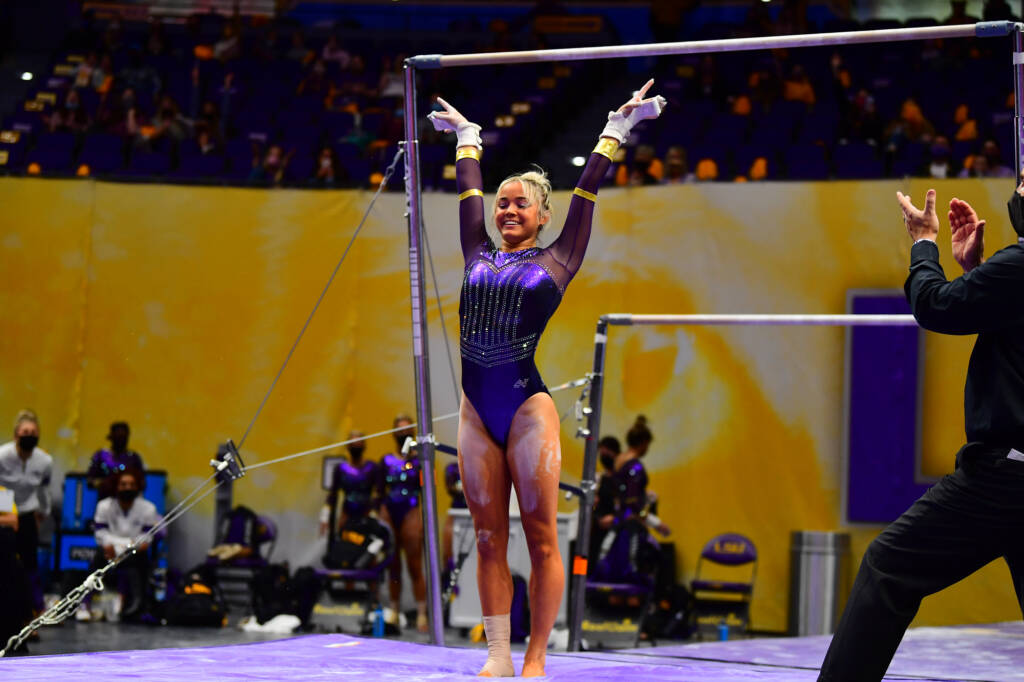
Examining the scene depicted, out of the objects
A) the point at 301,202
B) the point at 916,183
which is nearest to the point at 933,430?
the point at 916,183

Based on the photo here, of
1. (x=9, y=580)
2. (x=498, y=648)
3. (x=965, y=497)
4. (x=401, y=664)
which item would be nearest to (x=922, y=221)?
(x=965, y=497)

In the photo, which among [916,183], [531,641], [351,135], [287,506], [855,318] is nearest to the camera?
[531,641]

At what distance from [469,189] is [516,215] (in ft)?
0.76

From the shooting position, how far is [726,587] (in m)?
8.75

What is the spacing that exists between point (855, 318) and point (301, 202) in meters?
5.58

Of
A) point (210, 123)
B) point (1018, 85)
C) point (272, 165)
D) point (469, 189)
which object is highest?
point (210, 123)

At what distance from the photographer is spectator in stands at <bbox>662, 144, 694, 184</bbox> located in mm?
9789

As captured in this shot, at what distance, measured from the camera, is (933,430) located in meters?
8.66

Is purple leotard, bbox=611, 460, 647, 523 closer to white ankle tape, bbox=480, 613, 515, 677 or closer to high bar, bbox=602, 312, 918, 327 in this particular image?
high bar, bbox=602, 312, 918, 327

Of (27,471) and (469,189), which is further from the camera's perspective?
(27,471)

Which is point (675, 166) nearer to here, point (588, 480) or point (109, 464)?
point (588, 480)

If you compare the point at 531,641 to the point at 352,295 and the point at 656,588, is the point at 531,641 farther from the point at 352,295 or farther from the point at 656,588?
the point at 352,295

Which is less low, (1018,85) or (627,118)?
(1018,85)

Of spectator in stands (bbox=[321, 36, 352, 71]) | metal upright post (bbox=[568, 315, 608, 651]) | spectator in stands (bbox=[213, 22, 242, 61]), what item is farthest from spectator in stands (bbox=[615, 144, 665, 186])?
spectator in stands (bbox=[213, 22, 242, 61])
